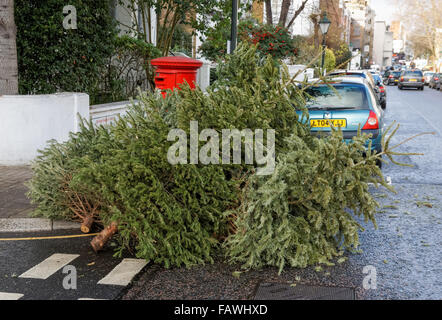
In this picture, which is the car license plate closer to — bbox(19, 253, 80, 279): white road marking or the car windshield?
the car windshield

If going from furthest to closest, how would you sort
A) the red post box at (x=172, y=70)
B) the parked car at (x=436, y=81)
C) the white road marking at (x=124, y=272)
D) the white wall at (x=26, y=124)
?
the parked car at (x=436, y=81) → the white wall at (x=26, y=124) → the red post box at (x=172, y=70) → the white road marking at (x=124, y=272)

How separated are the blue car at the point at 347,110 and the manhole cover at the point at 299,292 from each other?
17.3 feet

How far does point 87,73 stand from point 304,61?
85.8ft

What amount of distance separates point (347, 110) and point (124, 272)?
620 cm

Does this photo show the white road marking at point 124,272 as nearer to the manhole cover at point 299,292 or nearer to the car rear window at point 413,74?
the manhole cover at point 299,292

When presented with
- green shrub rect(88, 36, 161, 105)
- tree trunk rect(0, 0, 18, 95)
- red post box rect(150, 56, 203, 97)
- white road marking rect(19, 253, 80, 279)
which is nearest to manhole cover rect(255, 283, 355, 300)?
white road marking rect(19, 253, 80, 279)

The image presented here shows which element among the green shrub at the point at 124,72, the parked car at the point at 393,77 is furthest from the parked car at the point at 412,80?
the green shrub at the point at 124,72

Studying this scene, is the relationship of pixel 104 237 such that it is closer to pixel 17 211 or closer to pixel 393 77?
pixel 17 211

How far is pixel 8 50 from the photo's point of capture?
9.45m

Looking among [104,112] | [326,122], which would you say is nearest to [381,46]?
[326,122]

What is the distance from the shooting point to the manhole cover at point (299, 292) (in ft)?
13.9

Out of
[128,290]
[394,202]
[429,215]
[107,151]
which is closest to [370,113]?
[394,202]

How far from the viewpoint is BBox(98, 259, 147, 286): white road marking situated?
14.9 ft

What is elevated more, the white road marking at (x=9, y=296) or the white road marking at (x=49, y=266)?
the white road marking at (x=49, y=266)
